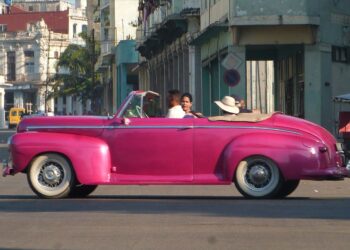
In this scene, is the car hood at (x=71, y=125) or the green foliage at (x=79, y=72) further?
the green foliage at (x=79, y=72)

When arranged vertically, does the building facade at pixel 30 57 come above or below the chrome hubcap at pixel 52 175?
above

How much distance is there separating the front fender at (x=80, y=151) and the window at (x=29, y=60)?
5352 inches

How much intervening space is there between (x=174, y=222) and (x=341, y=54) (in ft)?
84.6

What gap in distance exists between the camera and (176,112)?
55.1ft

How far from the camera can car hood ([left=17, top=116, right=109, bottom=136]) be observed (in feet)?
52.6

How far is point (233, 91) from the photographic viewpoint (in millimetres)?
36125

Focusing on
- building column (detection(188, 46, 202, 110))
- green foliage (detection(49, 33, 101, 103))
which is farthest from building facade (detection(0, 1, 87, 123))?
building column (detection(188, 46, 202, 110))

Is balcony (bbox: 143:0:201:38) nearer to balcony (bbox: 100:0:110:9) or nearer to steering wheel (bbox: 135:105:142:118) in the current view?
balcony (bbox: 100:0:110:9)

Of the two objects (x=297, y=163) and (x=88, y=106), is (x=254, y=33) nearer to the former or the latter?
(x=297, y=163)

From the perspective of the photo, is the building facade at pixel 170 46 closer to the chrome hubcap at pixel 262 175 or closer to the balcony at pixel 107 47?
the balcony at pixel 107 47

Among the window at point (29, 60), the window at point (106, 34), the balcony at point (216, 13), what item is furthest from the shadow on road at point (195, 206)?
the window at point (29, 60)

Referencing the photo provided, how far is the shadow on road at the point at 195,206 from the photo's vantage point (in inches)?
523

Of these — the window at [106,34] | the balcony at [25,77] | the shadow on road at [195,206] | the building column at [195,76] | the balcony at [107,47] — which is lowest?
the shadow on road at [195,206]

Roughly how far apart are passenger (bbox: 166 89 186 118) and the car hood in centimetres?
116
